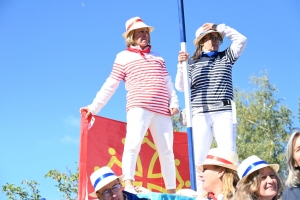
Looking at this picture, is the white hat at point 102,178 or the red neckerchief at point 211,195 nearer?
the red neckerchief at point 211,195

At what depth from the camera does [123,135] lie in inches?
250

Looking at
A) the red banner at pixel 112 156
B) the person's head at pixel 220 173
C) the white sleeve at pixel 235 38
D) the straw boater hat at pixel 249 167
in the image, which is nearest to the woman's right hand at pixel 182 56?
the white sleeve at pixel 235 38

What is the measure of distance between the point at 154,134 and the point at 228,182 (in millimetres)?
1751

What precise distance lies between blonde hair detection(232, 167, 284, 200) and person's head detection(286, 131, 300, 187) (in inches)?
15.6

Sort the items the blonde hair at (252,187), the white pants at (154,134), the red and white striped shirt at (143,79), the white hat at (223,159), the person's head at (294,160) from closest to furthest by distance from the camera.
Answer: the person's head at (294,160), the blonde hair at (252,187), the white hat at (223,159), the white pants at (154,134), the red and white striped shirt at (143,79)

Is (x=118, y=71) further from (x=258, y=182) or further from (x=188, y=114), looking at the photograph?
(x=258, y=182)

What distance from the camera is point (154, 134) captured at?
18.7 ft

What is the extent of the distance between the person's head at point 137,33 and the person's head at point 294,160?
280cm

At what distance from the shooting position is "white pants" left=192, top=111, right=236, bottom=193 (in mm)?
5512

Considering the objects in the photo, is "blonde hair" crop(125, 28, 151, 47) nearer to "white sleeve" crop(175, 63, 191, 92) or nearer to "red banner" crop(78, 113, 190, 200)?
"white sleeve" crop(175, 63, 191, 92)

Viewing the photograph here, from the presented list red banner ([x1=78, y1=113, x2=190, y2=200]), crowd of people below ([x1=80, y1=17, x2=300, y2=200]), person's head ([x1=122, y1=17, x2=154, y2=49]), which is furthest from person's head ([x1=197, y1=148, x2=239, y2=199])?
person's head ([x1=122, y1=17, x2=154, y2=49])

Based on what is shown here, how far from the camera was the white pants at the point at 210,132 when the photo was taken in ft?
18.1

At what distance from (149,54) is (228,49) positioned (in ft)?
2.74

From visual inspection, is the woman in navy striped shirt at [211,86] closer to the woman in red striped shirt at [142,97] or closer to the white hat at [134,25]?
the woman in red striped shirt at [142,97]
